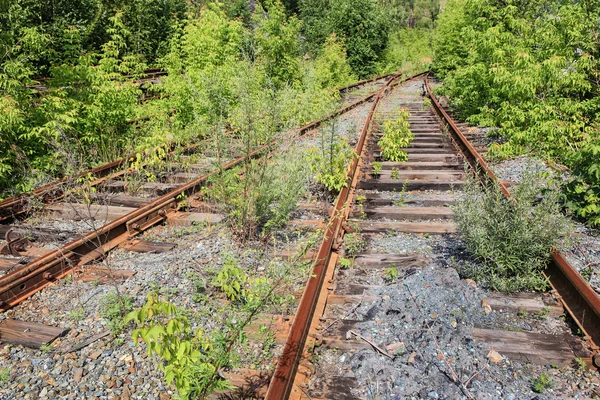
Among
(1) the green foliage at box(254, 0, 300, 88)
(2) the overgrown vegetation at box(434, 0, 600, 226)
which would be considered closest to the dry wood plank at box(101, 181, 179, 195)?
(2) the overgrown vegetation at box(434, 0, 600, 226)

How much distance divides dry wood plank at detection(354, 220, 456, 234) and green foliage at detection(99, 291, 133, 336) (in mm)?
2546

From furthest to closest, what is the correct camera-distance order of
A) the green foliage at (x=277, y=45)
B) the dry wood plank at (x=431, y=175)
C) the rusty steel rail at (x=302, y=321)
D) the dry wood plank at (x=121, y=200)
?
the green foliage at (x=277, y=45)
the dry wood plank at (x=431, y=175)
the dry wood plank at (x=121, y=200)
the rusty steel rail at (x=302, y=321)

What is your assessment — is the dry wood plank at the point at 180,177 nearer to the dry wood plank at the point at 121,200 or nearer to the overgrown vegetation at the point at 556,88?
the dry wood plank at the point at 121,200

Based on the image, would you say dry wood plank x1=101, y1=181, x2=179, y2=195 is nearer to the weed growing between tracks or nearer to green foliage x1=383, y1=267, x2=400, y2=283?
the weed growing between tracks

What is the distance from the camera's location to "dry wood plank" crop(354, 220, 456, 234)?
4.71 m

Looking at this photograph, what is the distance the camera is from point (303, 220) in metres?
5.05

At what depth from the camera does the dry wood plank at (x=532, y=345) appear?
2.79 meters

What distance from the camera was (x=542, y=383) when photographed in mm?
2551

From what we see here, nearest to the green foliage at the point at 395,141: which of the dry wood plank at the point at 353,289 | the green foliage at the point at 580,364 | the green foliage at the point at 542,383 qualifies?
the dry wood plank at the point at 353,289

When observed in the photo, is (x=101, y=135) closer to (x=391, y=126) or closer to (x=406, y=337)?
(x=391, y=126)

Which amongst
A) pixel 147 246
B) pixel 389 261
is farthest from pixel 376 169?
pixel 147 246

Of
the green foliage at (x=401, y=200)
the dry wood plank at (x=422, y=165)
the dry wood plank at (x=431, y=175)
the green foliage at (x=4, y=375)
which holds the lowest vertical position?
the green foliage at (x=4, y=375)

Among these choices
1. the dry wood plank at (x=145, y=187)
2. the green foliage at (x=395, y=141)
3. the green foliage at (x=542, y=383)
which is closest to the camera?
the green foliage at (x=542, y=383)

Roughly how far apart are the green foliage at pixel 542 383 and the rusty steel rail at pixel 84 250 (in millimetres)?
3219
